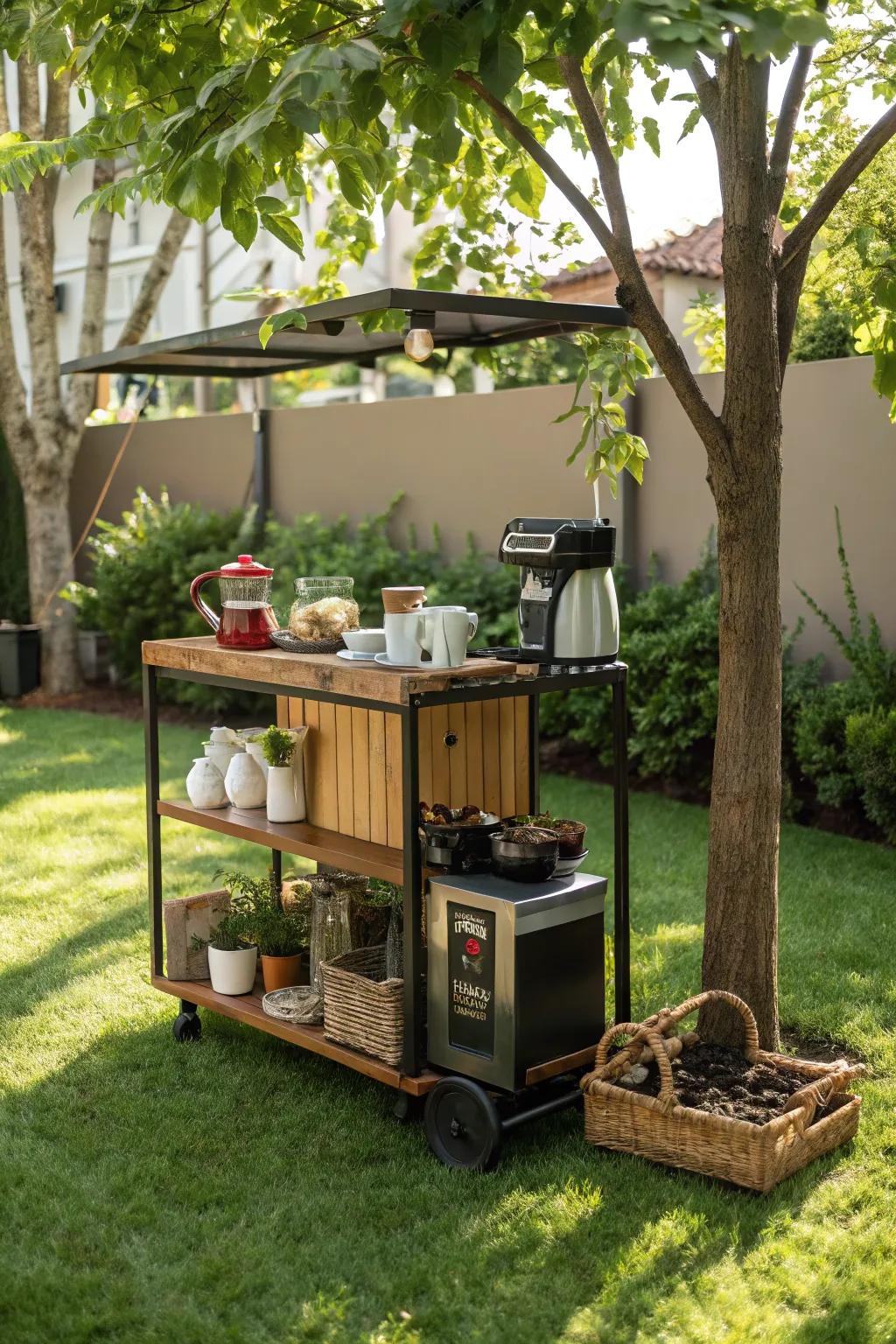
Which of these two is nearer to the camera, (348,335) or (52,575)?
(348,335)

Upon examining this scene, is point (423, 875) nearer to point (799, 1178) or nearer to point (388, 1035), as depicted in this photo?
point (388, 1035)

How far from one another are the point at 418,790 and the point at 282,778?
2.21 feet

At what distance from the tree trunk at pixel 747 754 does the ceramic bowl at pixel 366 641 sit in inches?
37.1

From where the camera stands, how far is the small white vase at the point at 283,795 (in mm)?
4039

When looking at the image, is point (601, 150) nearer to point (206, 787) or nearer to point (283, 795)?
point (283, 795)

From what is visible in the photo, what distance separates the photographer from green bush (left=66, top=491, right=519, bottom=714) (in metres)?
8.05

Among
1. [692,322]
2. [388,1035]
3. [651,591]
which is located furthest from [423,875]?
[651,591]

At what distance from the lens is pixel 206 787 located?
426 cm

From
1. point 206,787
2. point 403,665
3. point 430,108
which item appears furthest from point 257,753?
point 430,108

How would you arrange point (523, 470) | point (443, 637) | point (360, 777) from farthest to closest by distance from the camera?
point (523, 470), point (360, 777), point (443, 637)

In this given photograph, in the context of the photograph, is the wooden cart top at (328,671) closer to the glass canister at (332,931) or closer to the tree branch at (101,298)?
the glass canister at (332,931)

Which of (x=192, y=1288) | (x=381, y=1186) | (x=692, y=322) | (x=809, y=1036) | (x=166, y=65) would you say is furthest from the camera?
(x=692, y=322)

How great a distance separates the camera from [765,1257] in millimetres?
2887

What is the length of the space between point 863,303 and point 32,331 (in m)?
Answer: 7.65
